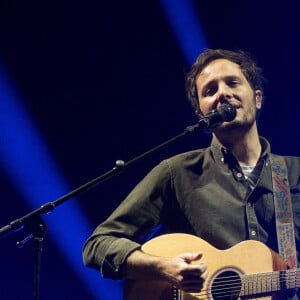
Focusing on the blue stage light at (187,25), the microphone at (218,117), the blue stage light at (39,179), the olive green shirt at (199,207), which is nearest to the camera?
the microphone at (218,117)

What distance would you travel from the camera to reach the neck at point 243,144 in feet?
Answer: 9.29

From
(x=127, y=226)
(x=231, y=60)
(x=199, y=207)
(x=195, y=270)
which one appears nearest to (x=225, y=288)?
(x=195, y=270)

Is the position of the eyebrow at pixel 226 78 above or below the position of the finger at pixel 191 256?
above

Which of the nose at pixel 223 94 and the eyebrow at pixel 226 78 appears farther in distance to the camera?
the eyebrow at pixel 226 78

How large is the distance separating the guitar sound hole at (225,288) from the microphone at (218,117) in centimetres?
68

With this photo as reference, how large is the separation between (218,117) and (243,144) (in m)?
0.49

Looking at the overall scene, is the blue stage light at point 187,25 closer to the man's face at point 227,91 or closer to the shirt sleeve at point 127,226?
the man's face at point 227,91

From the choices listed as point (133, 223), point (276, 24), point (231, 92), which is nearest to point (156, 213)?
point (133, 223)

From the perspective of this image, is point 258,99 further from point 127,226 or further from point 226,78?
point 127,226

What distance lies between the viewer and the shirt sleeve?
240 centimetres

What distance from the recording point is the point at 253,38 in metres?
3.78

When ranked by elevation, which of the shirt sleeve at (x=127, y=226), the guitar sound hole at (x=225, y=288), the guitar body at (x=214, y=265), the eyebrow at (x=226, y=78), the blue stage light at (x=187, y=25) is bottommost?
the guitar sound hole at (x=225, y=288)

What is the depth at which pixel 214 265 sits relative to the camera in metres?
2.30

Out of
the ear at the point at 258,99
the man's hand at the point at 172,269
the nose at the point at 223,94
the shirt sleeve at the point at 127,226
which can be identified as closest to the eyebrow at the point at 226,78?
the nose at the point at 223,94
